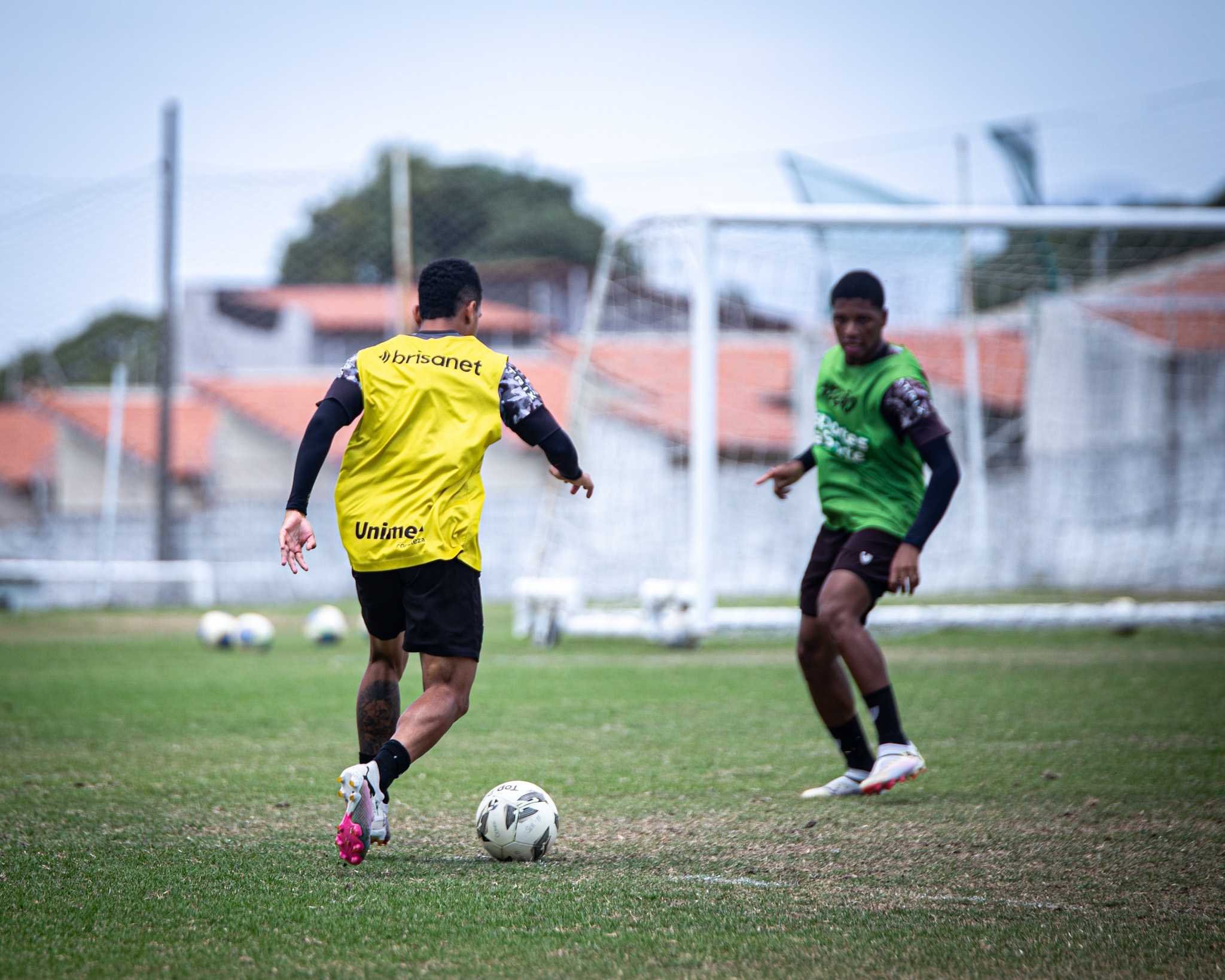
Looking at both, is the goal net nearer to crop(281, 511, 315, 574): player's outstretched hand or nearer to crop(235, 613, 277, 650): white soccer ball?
crop(235, 613, 277, 650): white soccer ball

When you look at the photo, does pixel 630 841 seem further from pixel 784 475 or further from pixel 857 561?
pixel 784 475

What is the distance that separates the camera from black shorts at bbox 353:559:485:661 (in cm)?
385

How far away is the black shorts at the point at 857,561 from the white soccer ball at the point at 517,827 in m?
1.68

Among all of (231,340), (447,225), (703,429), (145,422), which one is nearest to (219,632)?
(703,429)

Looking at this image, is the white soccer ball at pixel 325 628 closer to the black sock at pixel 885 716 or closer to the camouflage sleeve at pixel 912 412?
the black sock at pixel 885 716

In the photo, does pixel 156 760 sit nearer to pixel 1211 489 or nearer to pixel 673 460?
pixel 673 460

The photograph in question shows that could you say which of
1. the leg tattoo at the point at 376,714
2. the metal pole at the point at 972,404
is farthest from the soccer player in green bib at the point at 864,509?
the metal pole at the point at 972,404

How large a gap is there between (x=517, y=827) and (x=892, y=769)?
5.56 ft

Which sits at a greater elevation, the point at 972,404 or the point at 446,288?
the point at 972,404

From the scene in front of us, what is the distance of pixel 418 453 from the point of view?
3.91m

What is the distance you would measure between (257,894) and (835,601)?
2570 millimetres

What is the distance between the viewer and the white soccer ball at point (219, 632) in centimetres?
1159

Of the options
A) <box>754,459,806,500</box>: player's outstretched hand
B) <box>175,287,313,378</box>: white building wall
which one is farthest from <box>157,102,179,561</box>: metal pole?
<box>175,287,313,378</box>: white building wall

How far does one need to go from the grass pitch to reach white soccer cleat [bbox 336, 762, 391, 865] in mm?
78
